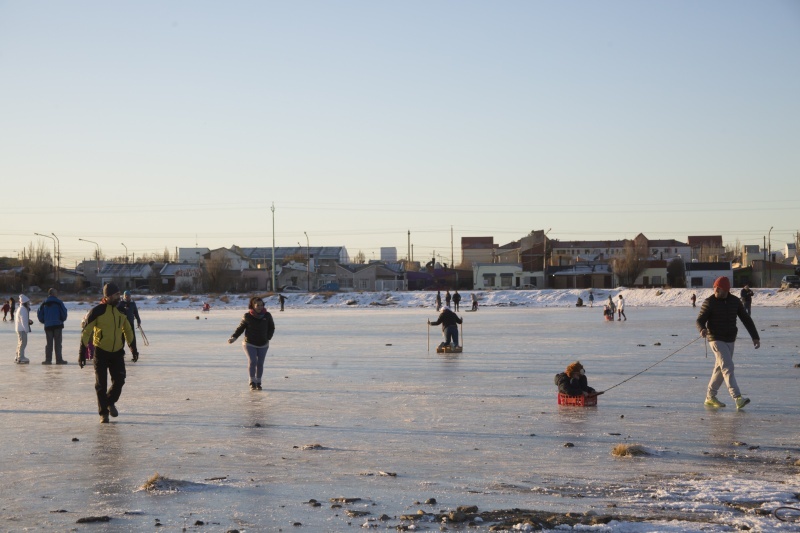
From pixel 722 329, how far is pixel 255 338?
697cm

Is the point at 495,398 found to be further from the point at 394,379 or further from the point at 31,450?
the point at 31,450

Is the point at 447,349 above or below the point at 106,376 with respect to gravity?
below

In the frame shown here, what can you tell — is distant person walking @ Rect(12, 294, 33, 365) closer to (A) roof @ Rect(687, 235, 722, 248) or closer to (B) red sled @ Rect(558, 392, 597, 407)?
(B) red sled @ Rect(558, 392, 597, 407)

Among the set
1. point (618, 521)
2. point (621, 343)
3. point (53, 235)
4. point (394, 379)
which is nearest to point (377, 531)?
point (618, 521)

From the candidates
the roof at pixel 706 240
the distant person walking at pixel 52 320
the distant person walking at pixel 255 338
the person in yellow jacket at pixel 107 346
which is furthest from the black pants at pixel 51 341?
the roof at pixel 706 240

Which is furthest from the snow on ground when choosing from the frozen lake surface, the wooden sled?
the frozen lake surface

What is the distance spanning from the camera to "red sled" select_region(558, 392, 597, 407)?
1202 centimetres

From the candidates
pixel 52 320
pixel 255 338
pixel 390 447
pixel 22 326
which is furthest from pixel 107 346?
pixel 22 326

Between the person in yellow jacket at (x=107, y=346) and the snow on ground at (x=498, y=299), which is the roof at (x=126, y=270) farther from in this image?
the person in yellow jacket at (x=107, y=346)

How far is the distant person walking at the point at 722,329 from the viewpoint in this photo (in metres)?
11.6

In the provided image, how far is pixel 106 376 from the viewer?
11.3 metres

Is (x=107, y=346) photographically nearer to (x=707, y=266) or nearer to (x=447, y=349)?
(x=447, y=349)

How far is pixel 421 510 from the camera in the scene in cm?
652

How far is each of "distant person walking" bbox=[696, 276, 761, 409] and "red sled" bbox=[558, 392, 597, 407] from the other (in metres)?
1.41
